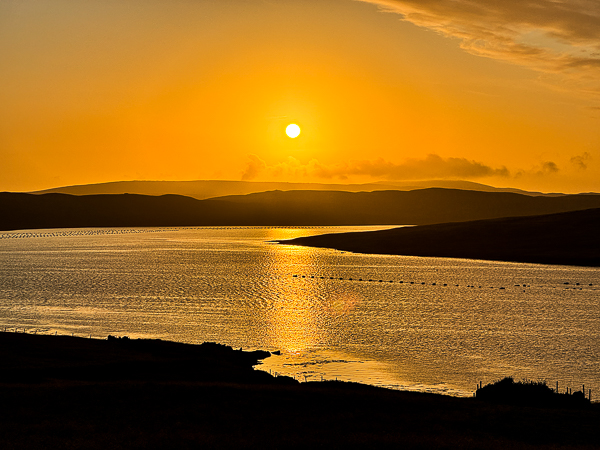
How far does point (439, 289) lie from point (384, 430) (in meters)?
65.7

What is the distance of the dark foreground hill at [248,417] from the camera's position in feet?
70.4

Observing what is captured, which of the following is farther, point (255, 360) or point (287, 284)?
point (287, 284)

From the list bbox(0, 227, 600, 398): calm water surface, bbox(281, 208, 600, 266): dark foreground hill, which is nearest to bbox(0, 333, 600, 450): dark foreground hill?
bbox(0, 227, 600, 398): calm water surface

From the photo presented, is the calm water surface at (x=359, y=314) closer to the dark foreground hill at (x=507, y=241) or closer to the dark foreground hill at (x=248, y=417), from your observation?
the dark foreground hill at (x=248, y=417)

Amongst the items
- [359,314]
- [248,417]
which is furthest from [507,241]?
[248,417]

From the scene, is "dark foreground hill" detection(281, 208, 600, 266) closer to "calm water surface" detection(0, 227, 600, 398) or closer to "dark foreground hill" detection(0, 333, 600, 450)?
"calm water surface" detection(0, 227, 600, 398)

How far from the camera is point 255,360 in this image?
41.8m

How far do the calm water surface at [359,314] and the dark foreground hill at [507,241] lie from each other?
513 inches

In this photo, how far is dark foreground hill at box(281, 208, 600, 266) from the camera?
128750 mm

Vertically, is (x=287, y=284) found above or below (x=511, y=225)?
below

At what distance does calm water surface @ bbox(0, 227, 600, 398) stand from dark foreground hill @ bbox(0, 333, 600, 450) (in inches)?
328

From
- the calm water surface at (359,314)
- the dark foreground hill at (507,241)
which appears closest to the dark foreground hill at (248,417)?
the calm water surface at (359,314)

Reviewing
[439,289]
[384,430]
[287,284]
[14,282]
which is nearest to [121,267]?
[14,282]

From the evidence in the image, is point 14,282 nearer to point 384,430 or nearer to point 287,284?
point 287,284
